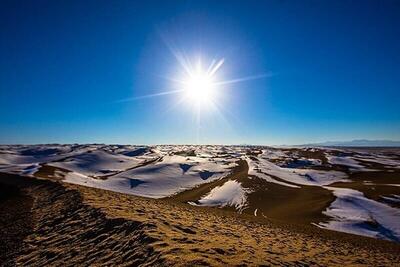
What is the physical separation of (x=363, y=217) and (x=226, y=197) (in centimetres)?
1997

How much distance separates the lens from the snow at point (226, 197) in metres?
A: 44.5

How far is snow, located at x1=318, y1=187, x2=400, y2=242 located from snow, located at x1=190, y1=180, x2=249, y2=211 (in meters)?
13.1

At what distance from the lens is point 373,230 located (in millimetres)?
31656

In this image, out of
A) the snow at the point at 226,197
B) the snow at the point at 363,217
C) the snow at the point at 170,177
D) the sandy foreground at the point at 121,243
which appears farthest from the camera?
the snow at the point at 170,177

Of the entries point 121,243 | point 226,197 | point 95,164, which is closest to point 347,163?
point 226,197

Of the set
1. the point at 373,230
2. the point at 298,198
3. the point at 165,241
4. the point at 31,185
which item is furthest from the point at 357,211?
the point at 31,185

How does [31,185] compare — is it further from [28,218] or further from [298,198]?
[298,198]

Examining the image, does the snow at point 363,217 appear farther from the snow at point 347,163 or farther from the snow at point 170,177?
the snow at point 347,163

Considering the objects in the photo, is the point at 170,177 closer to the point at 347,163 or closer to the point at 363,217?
the point at 363,217

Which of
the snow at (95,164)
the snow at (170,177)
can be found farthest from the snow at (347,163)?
the snow at (95,164)

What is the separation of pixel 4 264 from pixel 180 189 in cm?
4737

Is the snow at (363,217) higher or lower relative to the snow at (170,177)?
lower

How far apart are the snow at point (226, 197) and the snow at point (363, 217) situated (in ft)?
42.9

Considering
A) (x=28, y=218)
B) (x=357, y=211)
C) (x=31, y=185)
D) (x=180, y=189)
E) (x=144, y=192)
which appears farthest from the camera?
(x=180, y=189)
